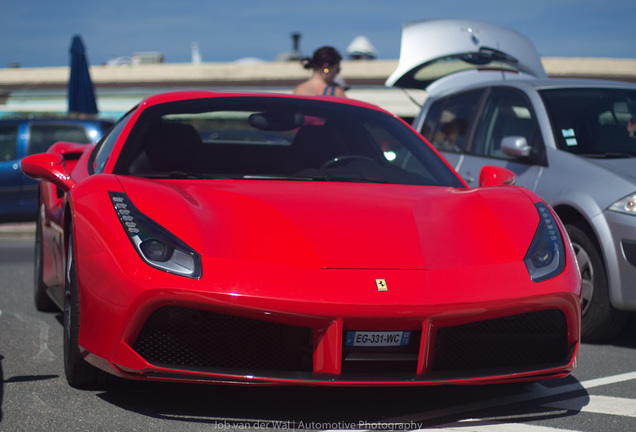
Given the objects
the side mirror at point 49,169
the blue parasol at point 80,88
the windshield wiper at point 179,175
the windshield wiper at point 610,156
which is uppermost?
the windshield wiper at point 179,175

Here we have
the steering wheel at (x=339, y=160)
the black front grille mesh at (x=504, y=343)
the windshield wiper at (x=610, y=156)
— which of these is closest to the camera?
the black front grille mesh at (x=504, y=343)

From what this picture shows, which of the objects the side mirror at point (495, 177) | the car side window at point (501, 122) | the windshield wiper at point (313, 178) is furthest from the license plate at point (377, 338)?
the car side window at point (501, 122)

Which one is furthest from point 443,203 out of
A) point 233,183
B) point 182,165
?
point 182,165

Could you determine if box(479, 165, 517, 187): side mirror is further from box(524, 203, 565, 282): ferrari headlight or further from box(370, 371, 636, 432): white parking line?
box(370, 371, 636, 432): white parking line

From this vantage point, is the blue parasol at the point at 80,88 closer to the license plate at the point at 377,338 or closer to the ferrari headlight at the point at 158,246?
the ferrari headlight at the point at 158,246

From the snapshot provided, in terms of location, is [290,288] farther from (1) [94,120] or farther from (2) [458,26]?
(1) [94,120]

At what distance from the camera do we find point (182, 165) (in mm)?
4512

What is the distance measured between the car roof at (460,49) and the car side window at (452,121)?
61 centimetres

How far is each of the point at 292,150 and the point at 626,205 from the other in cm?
182

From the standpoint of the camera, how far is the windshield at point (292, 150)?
4463mm

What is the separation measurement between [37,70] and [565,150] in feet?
143

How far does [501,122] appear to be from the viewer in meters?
6.90

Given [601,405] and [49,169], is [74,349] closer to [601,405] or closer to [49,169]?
[49,169]

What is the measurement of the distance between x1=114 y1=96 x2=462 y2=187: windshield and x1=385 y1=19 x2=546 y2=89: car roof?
3365 mm
